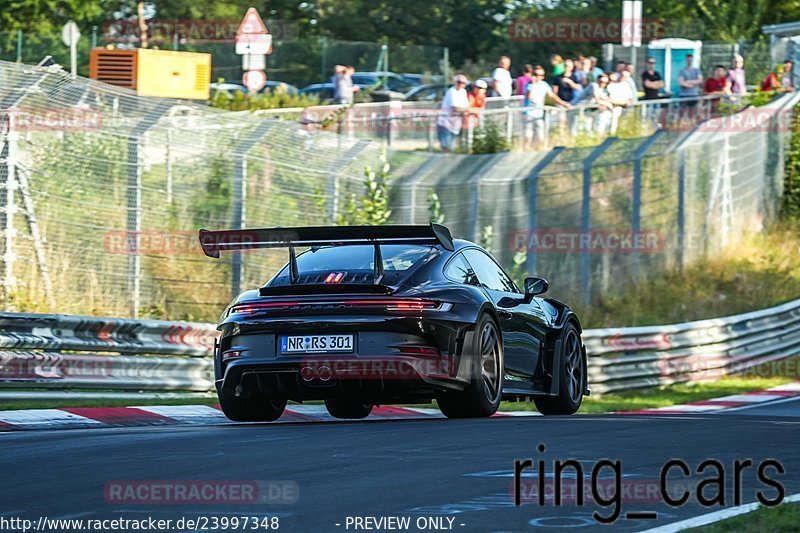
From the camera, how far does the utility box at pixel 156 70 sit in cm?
3259

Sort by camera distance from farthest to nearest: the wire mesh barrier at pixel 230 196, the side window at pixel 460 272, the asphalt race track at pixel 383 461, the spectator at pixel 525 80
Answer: the spectator at pixel 525 80 < the wire mesh barrier at pixel 230 196 < the side window at pixel 460 272 < the asphalt race track at pixel 383 461

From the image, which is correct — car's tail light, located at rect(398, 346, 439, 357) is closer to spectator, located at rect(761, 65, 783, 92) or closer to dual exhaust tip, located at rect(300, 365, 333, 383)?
dual exhaust tip, located at rect(300, 365, 333, 383)

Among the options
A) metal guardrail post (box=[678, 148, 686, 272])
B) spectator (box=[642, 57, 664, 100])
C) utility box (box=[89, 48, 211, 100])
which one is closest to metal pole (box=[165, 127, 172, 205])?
metal guardrail post (box=[678, 148, 686, 272])

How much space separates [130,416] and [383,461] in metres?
4.70

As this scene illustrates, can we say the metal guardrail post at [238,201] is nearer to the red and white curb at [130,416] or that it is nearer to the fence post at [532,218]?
the red and white curb at [130,416]

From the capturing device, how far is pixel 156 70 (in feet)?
109

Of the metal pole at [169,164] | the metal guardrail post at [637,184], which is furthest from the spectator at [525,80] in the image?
the metal pole at [169,164]

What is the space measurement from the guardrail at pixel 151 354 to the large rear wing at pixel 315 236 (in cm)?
300

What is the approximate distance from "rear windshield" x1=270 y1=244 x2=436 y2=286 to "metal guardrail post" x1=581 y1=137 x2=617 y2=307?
1124 cm

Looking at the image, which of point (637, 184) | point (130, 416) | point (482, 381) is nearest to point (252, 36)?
point (637, 184)

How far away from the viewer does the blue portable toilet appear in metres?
41.5

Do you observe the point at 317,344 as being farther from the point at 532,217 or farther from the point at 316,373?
the point at 532,217

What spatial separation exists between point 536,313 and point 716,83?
20.1 m

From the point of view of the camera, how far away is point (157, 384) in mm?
14406
